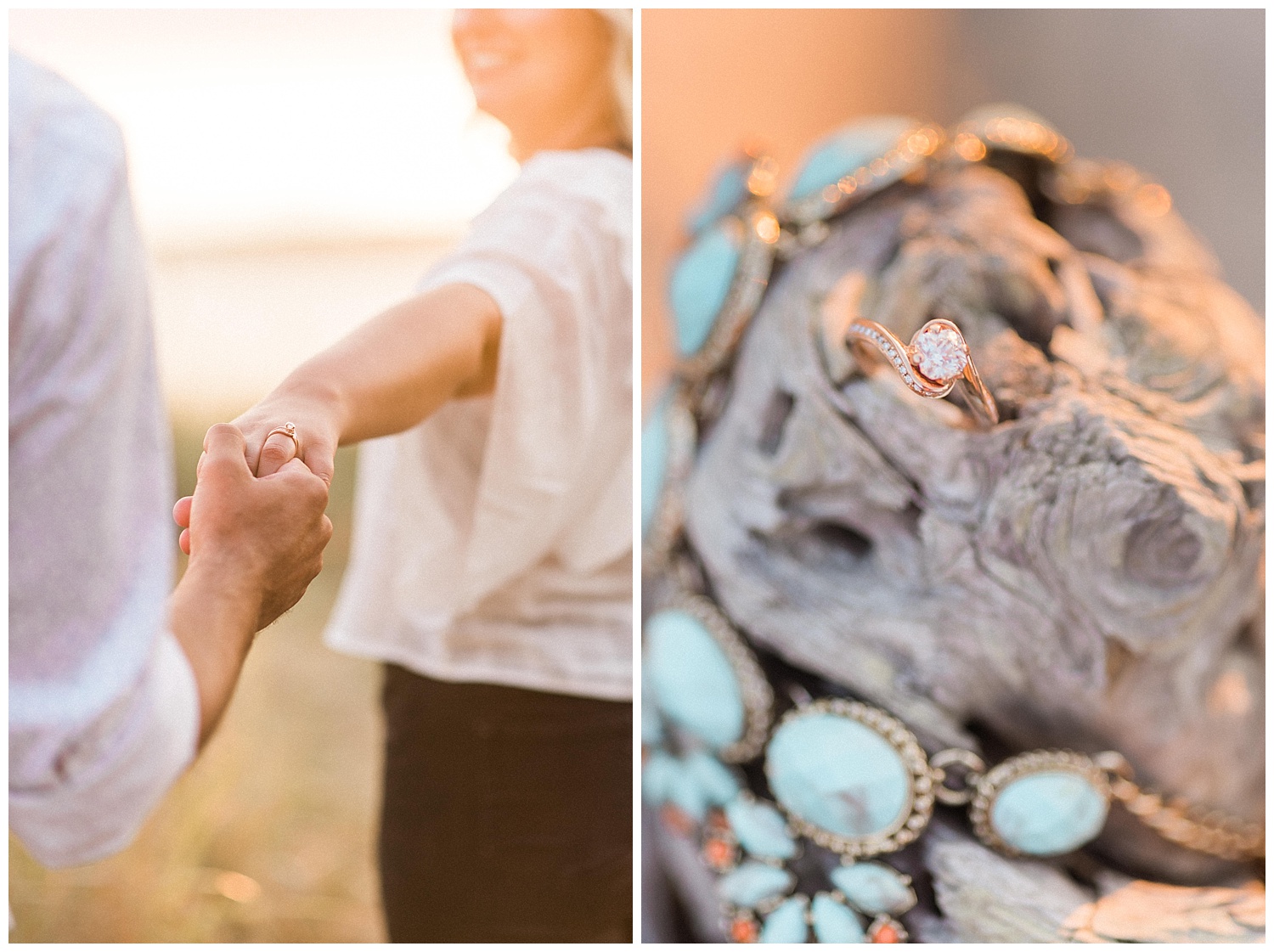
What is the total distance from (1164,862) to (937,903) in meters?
A: 0.12

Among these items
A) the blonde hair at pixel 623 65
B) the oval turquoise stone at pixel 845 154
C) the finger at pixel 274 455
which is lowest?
the finger at pixel 274 455

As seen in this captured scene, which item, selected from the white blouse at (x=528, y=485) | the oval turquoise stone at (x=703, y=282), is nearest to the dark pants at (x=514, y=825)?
the white blouse at (x=528, y=485)

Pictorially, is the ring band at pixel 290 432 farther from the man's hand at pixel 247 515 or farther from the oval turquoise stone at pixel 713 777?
the oval turquoise stone at pixel 713 777

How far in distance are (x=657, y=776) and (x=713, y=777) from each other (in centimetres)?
5

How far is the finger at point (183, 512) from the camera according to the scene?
431 mm

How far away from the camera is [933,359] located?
456mm

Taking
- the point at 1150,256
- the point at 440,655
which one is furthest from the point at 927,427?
the point at 440,655

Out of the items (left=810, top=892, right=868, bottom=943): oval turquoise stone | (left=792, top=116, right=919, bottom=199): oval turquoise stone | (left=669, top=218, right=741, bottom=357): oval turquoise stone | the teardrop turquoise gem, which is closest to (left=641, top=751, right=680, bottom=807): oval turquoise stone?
the teardrop turquoise gem

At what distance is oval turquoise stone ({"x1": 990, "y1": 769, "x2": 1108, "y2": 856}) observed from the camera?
0.49 m

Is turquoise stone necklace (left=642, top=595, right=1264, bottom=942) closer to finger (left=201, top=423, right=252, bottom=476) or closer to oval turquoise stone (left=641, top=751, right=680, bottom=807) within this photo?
oval turquoise stone (left=641, top=751, right=680, bottom=807)

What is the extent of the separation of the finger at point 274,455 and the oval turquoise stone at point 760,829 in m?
0.31

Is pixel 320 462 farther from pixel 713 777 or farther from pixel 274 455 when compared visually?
pixel 713 777

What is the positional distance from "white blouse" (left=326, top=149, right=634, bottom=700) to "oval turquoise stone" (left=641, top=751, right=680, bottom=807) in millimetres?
58

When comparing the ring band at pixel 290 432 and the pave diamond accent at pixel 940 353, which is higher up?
the pave diamond accent at pixel 940 353
